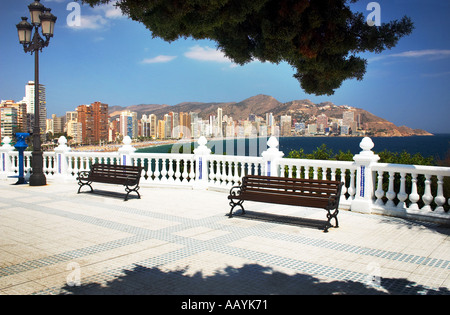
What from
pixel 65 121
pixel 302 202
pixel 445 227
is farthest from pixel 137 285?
pixel 65 121

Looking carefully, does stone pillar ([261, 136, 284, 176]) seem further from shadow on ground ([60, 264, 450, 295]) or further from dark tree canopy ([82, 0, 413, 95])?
dark tree canopy ([82, 0, 413, 95])

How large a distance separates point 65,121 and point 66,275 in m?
138

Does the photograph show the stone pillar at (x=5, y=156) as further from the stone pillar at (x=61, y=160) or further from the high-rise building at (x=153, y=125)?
the high-rise building at (x=153, y=125)

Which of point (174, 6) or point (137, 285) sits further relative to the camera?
point (137, 285)

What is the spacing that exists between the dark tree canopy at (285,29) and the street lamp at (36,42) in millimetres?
11532

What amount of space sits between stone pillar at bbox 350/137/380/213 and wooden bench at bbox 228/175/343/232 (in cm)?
130

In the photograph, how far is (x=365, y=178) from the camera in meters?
8.87

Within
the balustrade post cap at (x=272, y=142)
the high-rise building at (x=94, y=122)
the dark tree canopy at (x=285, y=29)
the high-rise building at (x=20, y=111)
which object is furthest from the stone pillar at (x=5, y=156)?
the high-rise building at (x=94, y=122)

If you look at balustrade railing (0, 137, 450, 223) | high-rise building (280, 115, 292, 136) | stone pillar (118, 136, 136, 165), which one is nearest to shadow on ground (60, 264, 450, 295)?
balustrade railing (0, 137, 450, 223)

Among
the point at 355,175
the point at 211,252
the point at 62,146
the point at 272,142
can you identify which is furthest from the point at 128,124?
the point at 211,252

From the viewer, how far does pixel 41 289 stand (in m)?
4.38

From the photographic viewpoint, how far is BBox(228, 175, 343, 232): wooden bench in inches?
292

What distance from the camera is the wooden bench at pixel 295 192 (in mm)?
7426
